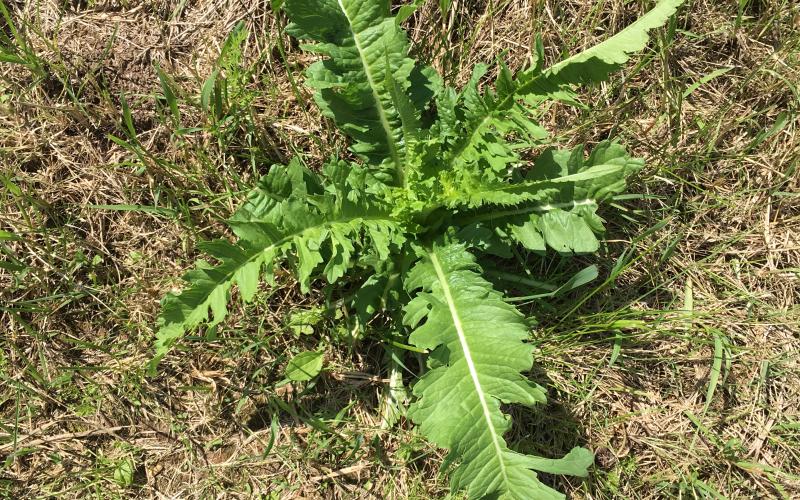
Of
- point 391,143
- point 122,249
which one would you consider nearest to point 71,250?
point 122,249

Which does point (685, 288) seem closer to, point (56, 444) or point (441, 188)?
point (441, 188)

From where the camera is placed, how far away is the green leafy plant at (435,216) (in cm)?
A: 264

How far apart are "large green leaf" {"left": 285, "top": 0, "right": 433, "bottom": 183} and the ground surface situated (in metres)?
0.44

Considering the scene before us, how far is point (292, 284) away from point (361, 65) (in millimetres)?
1148

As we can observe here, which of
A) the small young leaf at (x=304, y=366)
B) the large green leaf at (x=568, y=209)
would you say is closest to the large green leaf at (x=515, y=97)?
the large green leaf at (x=568, y=209)

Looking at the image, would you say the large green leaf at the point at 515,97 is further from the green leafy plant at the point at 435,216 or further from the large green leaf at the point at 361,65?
the large green leaf at the point at 361,65

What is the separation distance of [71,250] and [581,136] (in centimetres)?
270

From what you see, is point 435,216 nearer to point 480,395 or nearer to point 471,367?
point 471,367

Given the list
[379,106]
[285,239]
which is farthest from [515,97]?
[285,239]

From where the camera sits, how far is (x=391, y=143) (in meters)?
3.08

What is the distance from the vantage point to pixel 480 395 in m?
2.71

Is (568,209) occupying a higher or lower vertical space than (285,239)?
lower

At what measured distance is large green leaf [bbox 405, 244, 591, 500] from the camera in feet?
8.66

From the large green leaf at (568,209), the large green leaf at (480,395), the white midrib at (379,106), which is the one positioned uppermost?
the white midrib at (379,106)
